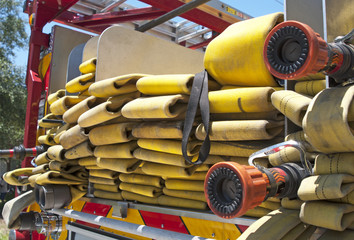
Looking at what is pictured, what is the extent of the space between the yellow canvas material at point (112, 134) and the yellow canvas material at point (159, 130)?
0.09 m

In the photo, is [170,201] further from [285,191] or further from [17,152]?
[17,152]

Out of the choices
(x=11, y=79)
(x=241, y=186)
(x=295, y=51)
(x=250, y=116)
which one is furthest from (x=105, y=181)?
(x=11, y=79)

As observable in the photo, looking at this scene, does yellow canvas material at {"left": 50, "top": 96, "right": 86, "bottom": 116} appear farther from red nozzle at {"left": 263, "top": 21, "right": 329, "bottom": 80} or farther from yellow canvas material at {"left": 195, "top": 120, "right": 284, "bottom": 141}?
red nozzle at {"left": 263, "top": 21, "right": 329, "bottom": 80}

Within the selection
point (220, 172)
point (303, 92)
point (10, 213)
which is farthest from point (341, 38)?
point (10, 213)

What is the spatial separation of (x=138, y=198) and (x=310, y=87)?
115 centimetres

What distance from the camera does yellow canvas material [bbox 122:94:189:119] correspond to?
61.6 inches

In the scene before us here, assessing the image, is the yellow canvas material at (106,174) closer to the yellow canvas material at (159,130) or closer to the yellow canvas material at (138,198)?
the yellow canvas material at (138,198)

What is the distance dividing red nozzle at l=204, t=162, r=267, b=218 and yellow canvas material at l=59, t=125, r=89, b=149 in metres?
1.43

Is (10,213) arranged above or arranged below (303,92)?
below

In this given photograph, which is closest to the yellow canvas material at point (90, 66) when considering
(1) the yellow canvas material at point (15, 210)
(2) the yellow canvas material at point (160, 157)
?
(2) the yellow canvas material at point (160, 157)

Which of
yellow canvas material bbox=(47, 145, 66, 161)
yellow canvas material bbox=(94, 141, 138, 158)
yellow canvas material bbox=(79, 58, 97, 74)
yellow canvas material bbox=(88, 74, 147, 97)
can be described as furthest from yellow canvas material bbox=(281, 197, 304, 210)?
yellow canvas material bbox=(47, 145, 66, 161)

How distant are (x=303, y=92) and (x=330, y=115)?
301 mm

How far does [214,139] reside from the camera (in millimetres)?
1448

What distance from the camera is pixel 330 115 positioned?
92 centimetres
